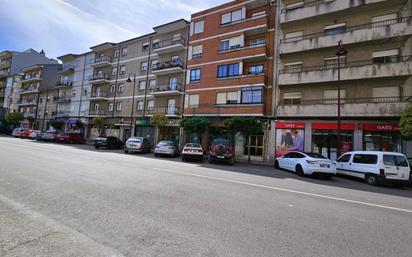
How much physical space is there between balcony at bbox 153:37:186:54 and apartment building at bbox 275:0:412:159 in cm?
1285

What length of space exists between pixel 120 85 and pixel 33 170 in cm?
A: 2975

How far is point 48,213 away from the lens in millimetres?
4348

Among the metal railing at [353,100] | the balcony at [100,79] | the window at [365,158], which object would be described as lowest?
the window at [365,158]

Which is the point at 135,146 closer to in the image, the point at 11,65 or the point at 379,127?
the point at 379,127

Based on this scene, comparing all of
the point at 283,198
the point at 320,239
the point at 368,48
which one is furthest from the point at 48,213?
the point at 368,48

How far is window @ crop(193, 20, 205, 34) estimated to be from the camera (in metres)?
28.5

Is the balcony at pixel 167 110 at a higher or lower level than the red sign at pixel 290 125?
higher

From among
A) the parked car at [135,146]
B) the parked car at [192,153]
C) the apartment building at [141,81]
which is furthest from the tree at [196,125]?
the apartment building at [141,81]

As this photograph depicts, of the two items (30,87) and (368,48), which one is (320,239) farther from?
(30,87)

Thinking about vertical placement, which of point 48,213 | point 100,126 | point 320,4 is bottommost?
point 48,213

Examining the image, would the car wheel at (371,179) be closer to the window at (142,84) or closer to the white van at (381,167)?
the white van at (381,167)

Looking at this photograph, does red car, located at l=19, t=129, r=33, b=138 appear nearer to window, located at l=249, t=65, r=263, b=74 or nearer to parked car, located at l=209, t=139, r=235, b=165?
parked car, located at l=209, t=139, r=235, b=165

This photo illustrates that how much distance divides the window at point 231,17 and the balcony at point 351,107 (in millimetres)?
11590

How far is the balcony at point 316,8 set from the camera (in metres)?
19.5
